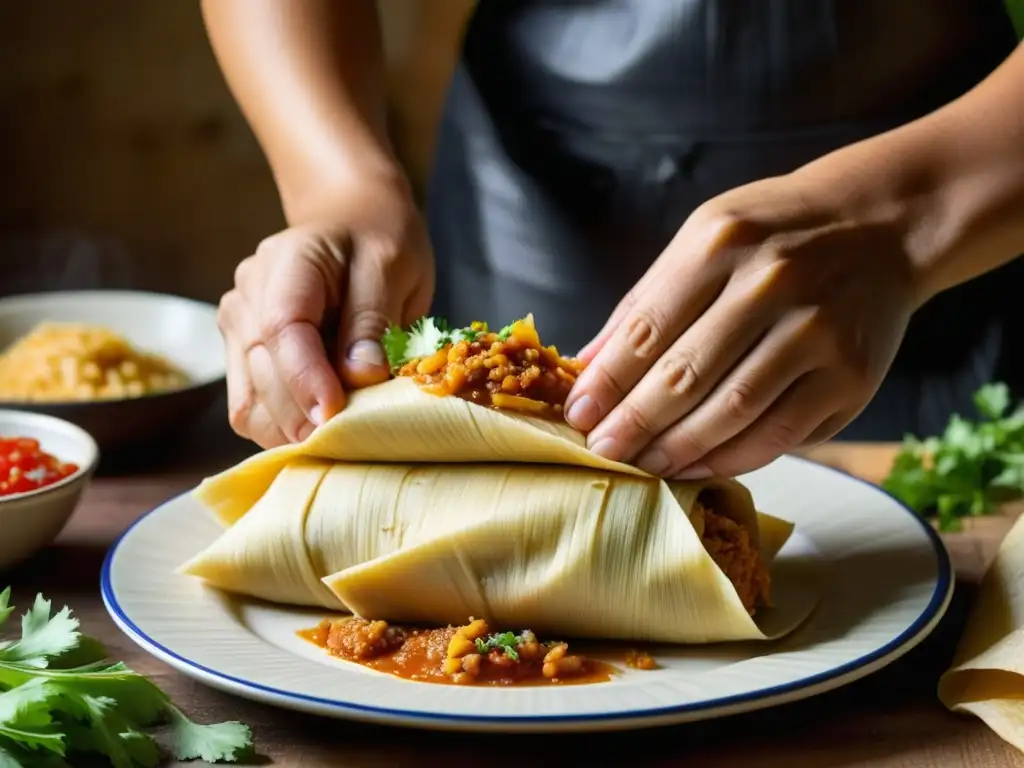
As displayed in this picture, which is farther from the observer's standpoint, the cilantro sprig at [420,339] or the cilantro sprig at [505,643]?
the cilantro sprig at [420,339]

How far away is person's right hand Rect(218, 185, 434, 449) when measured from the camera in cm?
231

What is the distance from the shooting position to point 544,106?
3434 millimetres

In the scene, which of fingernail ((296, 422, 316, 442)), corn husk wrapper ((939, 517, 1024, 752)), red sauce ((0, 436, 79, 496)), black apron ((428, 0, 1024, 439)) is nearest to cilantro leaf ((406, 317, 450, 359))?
fingernail ((296, 422, 316, 442))

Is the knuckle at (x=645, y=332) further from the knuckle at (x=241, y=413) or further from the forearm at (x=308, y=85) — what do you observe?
the forearm at (x=308, y=85)

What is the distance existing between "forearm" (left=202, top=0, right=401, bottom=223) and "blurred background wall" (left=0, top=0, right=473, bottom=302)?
10.6 ft

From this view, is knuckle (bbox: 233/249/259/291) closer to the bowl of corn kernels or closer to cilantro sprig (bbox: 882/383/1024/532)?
the bowl of corn kernels

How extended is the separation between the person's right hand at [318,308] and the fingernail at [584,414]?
353 mm

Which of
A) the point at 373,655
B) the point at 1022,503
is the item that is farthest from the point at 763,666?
the point at 1022,503

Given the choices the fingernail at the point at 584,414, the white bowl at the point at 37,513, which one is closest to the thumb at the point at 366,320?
the fingernail at the point at 584,414

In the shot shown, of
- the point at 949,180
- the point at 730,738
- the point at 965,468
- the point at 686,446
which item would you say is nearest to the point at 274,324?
the point at 686,446

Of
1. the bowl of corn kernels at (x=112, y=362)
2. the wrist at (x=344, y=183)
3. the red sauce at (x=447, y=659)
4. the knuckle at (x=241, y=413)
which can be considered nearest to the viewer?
the red sauce at (x=447, y=659)

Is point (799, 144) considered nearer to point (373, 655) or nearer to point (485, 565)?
point (485, 565)

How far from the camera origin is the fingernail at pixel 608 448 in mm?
2131

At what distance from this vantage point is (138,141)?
6547 millimetres
